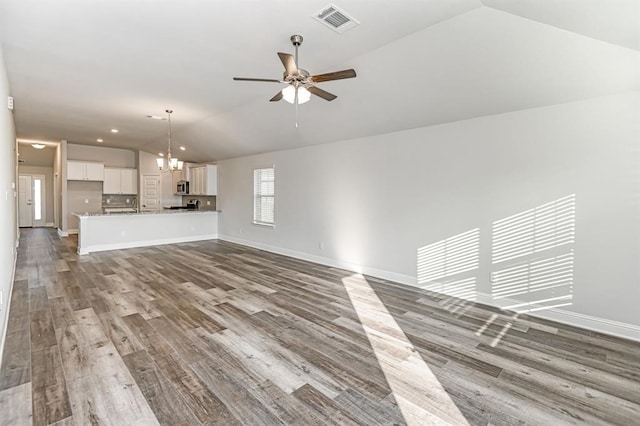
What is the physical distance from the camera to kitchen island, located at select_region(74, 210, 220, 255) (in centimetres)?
686

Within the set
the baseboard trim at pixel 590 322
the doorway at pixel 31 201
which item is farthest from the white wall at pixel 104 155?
the baseboard trim at pixel 590 322

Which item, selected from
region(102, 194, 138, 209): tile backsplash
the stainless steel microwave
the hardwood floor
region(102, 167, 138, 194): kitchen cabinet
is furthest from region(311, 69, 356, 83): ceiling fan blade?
region(102, 194, 138, 209): tile backsplash

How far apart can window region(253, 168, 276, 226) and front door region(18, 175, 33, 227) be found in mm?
9704

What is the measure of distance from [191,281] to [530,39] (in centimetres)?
518

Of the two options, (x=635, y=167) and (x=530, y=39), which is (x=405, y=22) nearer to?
(x=530, y=39)

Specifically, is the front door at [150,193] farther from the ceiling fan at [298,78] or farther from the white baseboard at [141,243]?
the ceiling fan at [298,78]

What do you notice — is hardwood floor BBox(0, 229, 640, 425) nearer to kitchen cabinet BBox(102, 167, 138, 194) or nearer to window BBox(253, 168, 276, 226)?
window BBox(253, 168, 276, 226)

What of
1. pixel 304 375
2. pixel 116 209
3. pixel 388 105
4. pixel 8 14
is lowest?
pixel 304 375

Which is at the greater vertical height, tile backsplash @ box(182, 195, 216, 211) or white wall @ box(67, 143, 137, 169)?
white wall @ box(67, 143, 137, 169)

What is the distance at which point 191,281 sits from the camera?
4742mm

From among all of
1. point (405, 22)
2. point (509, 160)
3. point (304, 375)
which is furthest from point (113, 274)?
point (509, 160)

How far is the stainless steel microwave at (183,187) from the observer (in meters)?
9.77

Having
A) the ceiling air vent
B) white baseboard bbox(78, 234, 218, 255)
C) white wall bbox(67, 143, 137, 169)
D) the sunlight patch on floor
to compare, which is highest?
the ceiling air vent

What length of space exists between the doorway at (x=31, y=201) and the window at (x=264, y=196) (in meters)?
9.60
